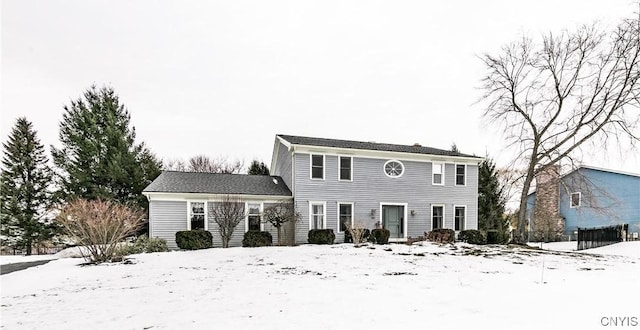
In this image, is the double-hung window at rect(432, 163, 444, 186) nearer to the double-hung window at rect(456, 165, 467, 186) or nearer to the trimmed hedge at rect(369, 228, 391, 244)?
the double-hung window at rect(456, 165, 467, 186)

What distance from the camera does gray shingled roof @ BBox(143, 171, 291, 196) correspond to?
14698 mm

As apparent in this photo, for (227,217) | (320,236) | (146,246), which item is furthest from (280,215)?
(146,246)

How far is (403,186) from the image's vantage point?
1692cm

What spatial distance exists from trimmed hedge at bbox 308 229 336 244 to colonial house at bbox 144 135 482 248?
831 mm

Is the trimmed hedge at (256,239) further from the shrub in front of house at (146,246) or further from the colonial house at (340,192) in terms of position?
the shrub in front of house at (146,246)

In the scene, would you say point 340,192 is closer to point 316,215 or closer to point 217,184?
point 316,215

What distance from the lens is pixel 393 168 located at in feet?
55.4

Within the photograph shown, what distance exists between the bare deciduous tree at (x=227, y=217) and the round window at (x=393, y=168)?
307 inches

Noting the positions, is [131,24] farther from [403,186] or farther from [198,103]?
[403,186]

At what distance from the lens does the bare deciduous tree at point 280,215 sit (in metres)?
14.3

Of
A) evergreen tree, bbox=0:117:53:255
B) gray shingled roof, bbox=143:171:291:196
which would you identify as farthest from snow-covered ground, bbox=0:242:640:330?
evergreen tree, bbox=0:117:53:255

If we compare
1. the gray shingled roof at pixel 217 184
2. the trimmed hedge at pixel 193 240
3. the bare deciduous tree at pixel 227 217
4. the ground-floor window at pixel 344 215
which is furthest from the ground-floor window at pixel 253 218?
the ground-floor window at pixel 344 215

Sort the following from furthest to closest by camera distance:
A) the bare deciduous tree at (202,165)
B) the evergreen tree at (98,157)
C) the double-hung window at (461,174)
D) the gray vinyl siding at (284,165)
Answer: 1. the bare deciduous tree at (202,165)
2. the evergreen tree at (98,157)
3. the double-hung window at (461,174)
4. the gray vinyl siding at (284,165)

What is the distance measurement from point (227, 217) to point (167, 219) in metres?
2.91
